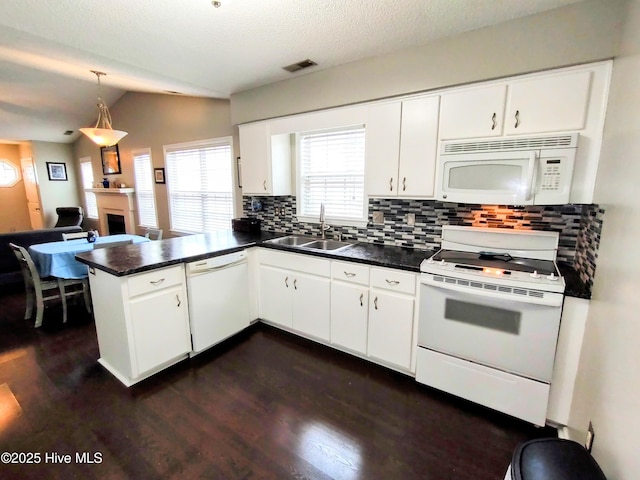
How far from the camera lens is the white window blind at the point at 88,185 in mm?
6812

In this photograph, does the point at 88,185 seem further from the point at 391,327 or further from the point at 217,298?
the point at 391,327

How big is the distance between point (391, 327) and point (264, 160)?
7.05ft

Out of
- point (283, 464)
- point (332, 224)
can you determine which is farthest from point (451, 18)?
point (283, 464)

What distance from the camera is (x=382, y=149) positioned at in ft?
8.12

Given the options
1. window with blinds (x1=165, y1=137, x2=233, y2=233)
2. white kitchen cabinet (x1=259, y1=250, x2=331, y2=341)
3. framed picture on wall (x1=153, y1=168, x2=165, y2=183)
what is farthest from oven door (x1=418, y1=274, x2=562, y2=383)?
framed picture on wall (x1=153, y1=168, x2=165, y2=183)

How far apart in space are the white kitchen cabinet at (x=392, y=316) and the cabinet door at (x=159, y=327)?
1.54 metres

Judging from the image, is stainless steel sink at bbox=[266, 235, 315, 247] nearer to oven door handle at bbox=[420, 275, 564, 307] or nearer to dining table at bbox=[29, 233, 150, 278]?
oven door handle at bbox=[420, 275, 564, 307]

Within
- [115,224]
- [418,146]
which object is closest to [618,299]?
[418,146]

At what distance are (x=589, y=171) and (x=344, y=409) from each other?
214cm

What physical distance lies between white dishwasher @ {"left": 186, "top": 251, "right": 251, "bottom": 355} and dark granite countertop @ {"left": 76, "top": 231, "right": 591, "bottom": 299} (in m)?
0.11

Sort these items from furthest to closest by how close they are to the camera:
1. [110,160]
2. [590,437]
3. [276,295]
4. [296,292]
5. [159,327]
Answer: [110,160] → [276,295] → [296,292] → [159,327] → [590,437]

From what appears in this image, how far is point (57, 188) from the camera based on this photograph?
22.8ft

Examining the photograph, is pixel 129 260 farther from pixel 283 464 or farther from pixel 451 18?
pixel 451 18

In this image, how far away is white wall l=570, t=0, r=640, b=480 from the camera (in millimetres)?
1108
